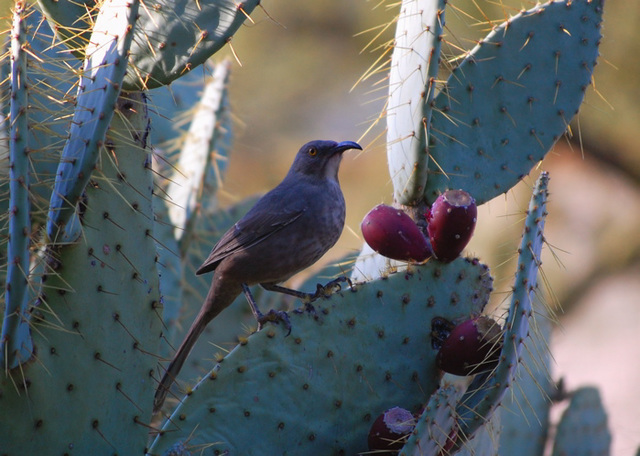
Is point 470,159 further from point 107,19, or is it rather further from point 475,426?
point 107,19

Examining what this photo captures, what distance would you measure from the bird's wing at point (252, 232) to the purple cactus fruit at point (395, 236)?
610mm

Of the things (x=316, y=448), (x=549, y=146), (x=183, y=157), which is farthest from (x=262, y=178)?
(x=316, y=448)

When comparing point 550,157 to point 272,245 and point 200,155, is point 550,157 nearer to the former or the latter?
point 200,155

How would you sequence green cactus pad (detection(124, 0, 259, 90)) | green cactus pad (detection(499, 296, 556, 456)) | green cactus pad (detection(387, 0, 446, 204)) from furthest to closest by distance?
1. green cactus pad (detection(499, 296, 556, 456))
2. green cactus pad (detection(387, 0, 446, 204))
3. green cactus pad (detection(124, 0, 259, 90))

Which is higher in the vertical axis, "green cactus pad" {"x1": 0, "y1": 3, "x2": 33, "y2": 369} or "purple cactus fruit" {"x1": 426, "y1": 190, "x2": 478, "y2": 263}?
"purple cactus fruit" {"x1": 426, "y1": 190, "x2": 478, "y2": 263}

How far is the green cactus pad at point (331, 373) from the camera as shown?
1857 millimetres

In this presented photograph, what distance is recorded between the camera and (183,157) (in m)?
3.32

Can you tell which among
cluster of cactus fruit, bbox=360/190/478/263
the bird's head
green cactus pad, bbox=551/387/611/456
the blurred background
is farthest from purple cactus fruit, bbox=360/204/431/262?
the blurred background

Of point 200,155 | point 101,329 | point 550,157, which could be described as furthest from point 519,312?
point 550,157

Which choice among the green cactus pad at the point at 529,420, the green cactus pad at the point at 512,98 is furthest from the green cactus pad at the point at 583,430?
the green cactus pad at the point at 512,98

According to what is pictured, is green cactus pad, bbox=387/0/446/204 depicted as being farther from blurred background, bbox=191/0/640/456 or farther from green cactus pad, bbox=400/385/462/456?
blurred background, bbox=191/0/640/456

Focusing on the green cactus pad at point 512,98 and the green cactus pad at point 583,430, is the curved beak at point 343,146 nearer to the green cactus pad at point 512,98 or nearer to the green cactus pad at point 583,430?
the green cactus pad at point 512,98

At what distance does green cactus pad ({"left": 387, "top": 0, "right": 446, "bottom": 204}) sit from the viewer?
2.22 meters

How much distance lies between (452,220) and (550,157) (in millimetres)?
5510
